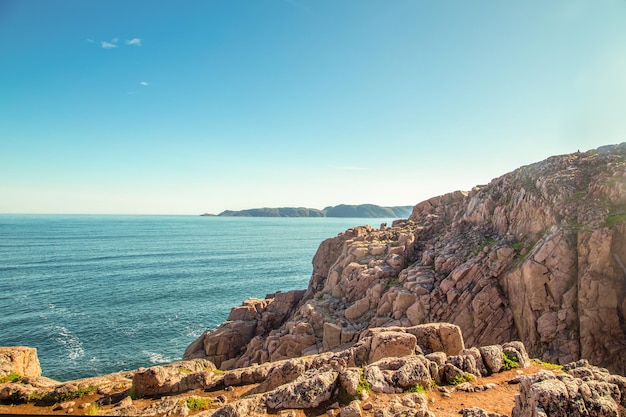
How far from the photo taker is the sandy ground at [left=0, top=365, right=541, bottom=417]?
40.5 ft

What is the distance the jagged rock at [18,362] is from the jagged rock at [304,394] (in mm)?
16650

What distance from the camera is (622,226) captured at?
28438mm

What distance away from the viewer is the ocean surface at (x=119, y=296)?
4853 centimetres

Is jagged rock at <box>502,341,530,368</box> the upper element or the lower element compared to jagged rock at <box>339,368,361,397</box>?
lower

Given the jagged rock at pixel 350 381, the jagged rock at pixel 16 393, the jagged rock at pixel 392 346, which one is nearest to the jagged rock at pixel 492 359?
the jagged rock at pixel 392 346

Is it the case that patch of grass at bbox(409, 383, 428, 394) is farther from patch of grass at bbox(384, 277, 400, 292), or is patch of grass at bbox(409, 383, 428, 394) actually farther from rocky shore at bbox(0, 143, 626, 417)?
Result: patch of grass at bbox(384, 277, 400, 292)

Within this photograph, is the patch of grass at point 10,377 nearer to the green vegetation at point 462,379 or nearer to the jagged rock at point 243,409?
the jagged rock at point 243,409

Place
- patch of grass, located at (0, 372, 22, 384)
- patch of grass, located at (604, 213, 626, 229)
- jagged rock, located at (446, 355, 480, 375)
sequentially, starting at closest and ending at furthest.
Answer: jagged rock, located at (446, 355, 480, 375) < patch of grass, located at (0, 372, 22, 384) < patch of grass, located at (604, 213, 626, 229)

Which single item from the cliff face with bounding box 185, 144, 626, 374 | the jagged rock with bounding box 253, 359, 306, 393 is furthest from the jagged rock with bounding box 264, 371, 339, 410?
the cliff face with bounding box 185, 144, 626, 374

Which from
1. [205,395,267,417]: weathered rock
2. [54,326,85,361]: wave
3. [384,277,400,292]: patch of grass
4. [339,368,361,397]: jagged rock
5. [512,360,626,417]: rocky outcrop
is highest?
[512,360,626,417]: rocky outcrop

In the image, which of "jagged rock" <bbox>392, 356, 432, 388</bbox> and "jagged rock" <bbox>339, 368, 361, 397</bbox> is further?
"jagged rock" <bbox>392, 356, 432, 388</bbox>

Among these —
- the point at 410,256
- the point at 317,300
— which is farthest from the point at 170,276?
the point at 410,256

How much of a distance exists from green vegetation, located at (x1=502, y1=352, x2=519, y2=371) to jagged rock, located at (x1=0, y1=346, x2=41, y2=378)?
2696 centimetres

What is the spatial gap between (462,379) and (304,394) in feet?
24.9
